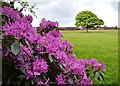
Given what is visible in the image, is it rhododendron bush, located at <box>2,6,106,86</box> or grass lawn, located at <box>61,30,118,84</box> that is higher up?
rhododendron bush, located at <box>2,6,106,86</box>

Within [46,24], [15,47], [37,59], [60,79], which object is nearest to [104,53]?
[46,24]

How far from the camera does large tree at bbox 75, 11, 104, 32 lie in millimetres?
65938

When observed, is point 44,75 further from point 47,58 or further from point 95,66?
point 95,66

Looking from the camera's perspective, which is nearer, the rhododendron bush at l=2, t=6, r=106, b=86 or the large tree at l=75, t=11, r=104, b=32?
the rhododendron bush at l=2, t=6, r=106, b=86

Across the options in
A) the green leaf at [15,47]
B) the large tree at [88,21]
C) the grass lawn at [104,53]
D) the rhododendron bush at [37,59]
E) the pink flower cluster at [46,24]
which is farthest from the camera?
the large tree at [88,21]

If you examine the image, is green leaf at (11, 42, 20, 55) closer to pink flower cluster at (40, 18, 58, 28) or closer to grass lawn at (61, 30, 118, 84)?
pink flower cluster at (40, 18, 58, 28)

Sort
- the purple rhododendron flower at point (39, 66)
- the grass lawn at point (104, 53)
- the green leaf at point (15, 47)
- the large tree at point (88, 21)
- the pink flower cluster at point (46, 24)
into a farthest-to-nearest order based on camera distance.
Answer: the large tree at point (88, 21) < the grass lawn at point (104, 53) < the pink flower cluster at point (46, 24) < the purple rhododendron flower at point (39, 66) < the green leaf at point (15, 47)

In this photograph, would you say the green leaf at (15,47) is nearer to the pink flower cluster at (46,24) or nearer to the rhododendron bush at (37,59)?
the rhododendron bush at (37,59)

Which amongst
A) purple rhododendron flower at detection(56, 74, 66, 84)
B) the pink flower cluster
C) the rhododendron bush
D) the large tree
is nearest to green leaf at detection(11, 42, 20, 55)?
the rhododendron bush

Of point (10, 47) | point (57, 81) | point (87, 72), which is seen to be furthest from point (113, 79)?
point (10, 47)

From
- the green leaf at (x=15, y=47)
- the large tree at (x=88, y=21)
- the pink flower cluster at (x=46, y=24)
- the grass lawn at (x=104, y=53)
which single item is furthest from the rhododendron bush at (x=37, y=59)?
the large tree at (x=88, y=21)

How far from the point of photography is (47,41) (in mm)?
2838

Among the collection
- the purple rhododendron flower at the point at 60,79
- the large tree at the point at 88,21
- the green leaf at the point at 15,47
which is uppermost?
Answer: the green leaf at the point at 15,47

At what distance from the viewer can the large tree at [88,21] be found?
65938 mm
